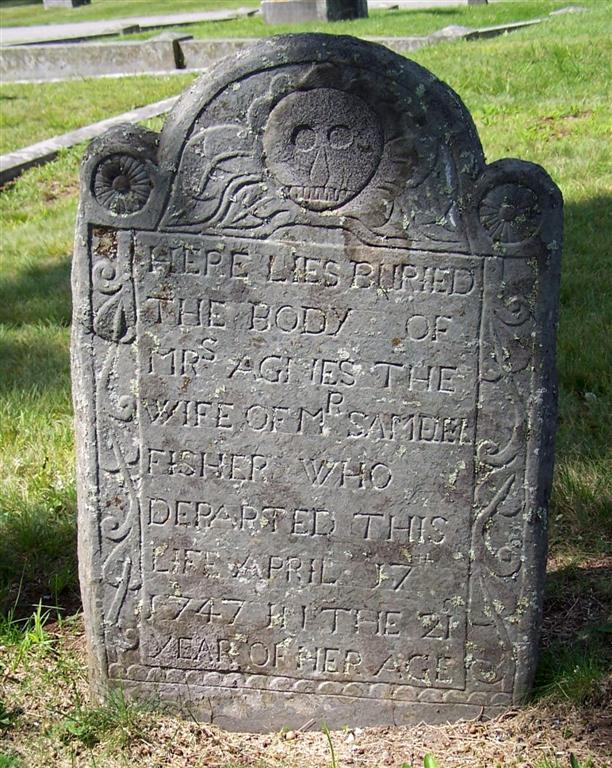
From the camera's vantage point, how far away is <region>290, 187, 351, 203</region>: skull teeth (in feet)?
8.74

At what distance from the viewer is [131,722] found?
297 cm

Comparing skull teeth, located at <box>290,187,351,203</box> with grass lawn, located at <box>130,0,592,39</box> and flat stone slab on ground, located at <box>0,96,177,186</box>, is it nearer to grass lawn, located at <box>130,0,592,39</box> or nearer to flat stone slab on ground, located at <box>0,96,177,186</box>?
flat stone slab on ground, located at <box>0,96,177,186</box>

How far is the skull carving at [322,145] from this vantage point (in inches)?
103

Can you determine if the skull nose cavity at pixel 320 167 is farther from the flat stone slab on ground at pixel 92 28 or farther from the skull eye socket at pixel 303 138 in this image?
the flat stone slab on ground at pixel 92 28

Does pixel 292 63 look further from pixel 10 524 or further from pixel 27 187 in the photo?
pixel 27 187

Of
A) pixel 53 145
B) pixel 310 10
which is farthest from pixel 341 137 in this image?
pixel 310 10

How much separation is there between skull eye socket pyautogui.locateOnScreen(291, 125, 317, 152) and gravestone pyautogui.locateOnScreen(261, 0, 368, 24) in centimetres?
1662

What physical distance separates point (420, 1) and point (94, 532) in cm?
2385

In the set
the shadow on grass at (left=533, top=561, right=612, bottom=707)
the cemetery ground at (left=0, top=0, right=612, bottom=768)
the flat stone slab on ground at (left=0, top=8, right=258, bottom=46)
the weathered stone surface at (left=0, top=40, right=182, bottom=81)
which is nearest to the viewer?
the cemetery ground at (left=0, top=0, right=612, bottom=768)

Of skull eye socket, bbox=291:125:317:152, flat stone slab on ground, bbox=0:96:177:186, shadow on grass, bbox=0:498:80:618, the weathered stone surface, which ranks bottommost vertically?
shadow on grass, bbox=0:498:80:618

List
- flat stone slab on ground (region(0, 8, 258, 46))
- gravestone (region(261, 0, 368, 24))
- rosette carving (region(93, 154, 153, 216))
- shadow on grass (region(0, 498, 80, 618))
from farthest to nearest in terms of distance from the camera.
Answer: flat stone slab on ground (region(0, 8, 258, 46)) < gravestone (region(261, 0, 368, 24)) < shadow on grass (region(0, 498, 80, 618)) < rosette carving (region(93, 154, 153, 216))

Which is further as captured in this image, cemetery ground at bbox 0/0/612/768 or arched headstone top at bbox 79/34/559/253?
cemetery ground at bbox 0/0/612/768

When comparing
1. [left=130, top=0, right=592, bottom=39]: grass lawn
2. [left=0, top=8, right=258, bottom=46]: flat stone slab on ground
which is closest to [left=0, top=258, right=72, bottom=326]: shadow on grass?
[left=130, top=0, right=592, bottom=39]: grass lawn

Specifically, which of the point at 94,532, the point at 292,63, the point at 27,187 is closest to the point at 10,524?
the point at 94,532
